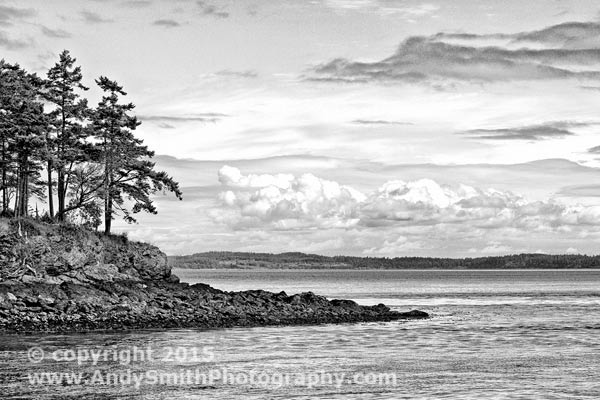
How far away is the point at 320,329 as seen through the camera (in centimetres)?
5062

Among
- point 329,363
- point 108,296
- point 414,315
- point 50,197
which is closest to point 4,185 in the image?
point 50,197

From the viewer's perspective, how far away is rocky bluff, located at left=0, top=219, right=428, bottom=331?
48500mm

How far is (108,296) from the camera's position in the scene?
52.1 m

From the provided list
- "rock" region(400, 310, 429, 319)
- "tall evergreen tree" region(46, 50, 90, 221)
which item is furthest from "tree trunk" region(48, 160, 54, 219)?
"rock" region(400, 310, 429, 319)

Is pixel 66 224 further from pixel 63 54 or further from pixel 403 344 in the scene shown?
pixel 403 344

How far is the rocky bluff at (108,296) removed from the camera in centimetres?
4850

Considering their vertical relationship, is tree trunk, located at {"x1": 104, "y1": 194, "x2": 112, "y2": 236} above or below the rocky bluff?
above

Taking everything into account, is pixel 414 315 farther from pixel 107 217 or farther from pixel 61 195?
pixel 61 195

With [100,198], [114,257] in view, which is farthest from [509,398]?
[100,198]

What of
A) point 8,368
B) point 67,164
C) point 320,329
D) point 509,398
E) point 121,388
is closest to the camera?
point 509,398

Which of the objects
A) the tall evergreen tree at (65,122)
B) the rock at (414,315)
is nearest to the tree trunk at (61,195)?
the tall evergreen tree at (65,122)

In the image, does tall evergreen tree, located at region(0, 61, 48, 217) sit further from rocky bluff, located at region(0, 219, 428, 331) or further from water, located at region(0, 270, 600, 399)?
water, located at region(0, 270, 600, 399)

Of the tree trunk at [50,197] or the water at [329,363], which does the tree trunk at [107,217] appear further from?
the water at [329,363]

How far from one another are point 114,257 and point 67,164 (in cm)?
926
